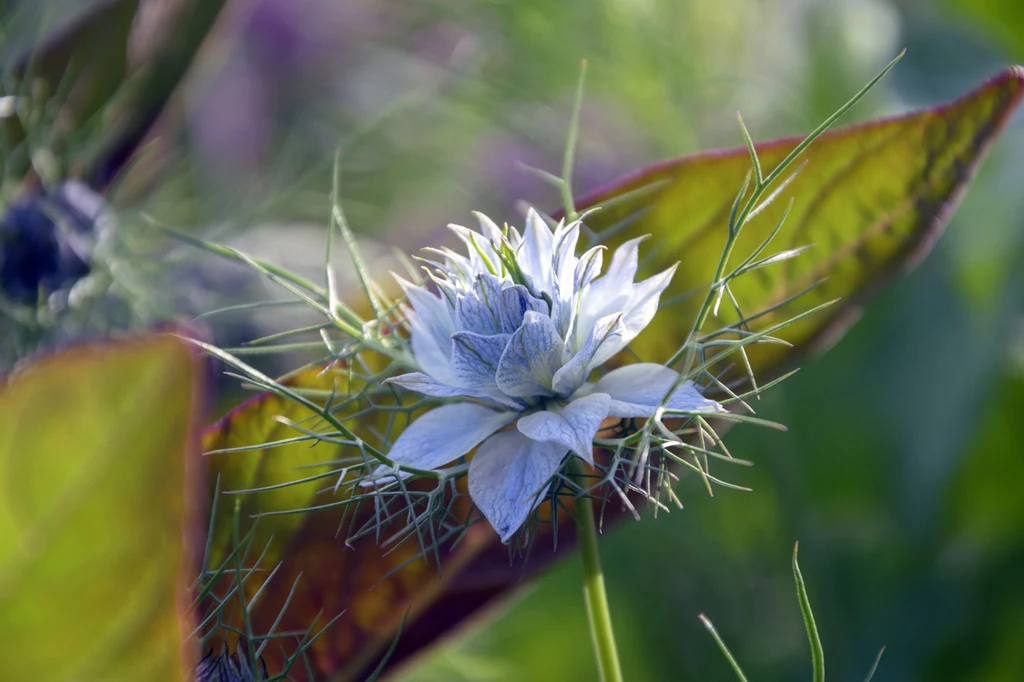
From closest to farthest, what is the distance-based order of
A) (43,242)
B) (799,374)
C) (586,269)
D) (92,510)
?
(92,510), (586,269), (43,242), (799,374)

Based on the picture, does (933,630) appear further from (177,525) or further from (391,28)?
(391,28)

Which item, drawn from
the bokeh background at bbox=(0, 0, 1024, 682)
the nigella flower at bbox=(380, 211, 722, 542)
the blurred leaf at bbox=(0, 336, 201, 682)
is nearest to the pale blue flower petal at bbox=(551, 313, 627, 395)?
the nigella flower at bbox=(380, 211, 722, 542)

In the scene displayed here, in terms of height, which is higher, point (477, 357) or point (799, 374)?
point (477, 357)

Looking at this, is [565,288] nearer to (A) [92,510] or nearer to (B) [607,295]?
(B) [607,295]

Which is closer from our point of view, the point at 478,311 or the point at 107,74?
the point at 478,311

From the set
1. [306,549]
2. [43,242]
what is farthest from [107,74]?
[306,549]

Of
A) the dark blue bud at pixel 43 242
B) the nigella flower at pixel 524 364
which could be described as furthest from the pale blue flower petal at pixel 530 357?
the dark blue bud at pixel 43 242
